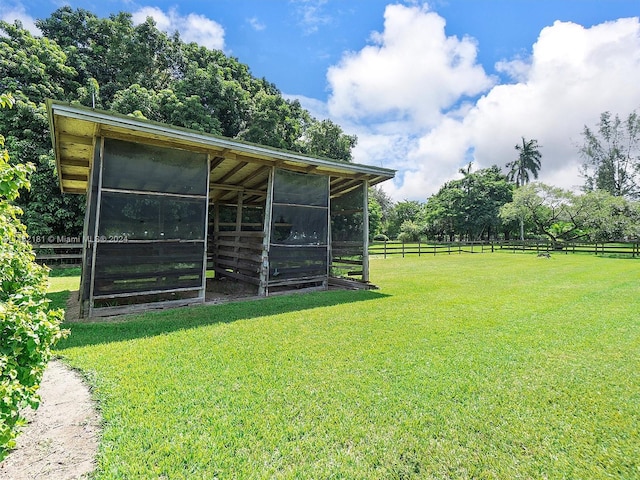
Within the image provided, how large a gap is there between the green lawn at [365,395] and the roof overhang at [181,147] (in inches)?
115

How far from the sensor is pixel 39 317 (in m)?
1.56

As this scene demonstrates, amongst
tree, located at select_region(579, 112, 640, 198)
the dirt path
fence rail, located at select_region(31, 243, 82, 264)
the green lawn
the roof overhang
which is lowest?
the dirt path

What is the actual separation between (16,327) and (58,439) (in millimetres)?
962

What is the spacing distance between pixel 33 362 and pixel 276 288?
5.94 meters

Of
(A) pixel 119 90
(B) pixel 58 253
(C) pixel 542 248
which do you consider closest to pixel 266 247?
(B) pixel 58 253

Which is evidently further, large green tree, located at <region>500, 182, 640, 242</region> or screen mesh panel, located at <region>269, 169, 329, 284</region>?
large green tree, located at <region>500, 182, 640, 242</region>

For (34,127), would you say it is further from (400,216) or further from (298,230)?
(400,216)

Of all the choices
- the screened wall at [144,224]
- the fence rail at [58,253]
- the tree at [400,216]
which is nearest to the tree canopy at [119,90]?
the fence rail at [58,253]

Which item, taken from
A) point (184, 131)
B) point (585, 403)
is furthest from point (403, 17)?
point (585, 403)

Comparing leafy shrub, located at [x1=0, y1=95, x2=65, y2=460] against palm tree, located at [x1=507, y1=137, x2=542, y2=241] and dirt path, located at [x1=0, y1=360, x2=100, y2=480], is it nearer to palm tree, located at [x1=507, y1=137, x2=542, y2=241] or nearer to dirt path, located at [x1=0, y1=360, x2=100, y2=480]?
dirt path, located at [x1=0, y1=360, x2=100, y2=480]

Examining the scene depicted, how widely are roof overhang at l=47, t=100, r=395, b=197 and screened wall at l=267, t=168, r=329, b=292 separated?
38cm

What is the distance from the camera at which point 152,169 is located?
5.11m

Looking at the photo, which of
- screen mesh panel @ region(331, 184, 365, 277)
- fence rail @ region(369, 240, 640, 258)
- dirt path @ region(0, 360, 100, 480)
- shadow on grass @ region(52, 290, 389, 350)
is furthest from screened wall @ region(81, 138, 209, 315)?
fence rail @ region(369, 240, 640, 258)

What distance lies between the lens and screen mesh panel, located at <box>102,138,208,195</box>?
481 cm
